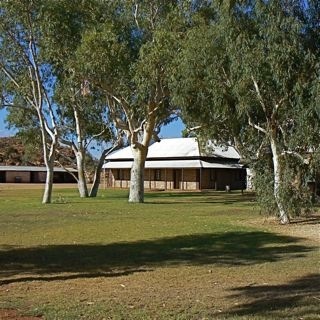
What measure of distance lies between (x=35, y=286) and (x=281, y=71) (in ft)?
42.8

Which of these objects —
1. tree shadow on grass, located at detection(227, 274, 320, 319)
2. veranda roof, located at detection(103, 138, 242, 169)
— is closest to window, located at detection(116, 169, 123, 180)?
veranda roof, located at detection(103, 138, 242, 169)

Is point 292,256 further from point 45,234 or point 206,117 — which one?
point 206,117

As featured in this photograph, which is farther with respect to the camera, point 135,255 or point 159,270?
point 135,255

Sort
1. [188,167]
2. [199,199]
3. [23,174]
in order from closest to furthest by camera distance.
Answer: [199,199] < [188,167] < [23,174]

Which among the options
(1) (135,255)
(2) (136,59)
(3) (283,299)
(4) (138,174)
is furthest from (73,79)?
(3) (283,299)

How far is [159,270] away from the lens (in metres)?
12.5

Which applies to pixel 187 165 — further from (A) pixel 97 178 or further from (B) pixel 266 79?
(B) pixel 266 79

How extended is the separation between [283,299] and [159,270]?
3.75 m

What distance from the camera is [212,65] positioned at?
893 inches

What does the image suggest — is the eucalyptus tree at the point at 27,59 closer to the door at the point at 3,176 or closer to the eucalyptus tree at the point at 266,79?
the eucalyptus tree at the point at 266,79

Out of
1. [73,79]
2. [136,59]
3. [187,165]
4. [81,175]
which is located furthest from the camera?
[187,165]

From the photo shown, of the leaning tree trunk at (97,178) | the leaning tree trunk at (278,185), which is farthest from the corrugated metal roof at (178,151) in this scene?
the leaning tree trunk at (278,185)

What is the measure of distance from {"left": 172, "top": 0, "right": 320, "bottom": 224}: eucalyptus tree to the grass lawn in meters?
2.60

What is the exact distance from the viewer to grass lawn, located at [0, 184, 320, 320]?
865 cm
